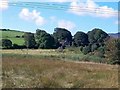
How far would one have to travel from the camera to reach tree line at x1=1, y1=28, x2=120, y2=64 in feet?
83.0

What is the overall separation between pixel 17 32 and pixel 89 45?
9.56 metres

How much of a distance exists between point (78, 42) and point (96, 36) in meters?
2.22

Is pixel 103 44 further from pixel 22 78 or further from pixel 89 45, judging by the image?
pixel 22 78

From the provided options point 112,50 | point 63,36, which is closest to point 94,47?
point 112,50

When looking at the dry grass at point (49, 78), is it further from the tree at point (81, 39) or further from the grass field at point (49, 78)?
the tree at point (81, 39)

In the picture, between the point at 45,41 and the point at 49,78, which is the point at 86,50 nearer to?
the point at 45,41

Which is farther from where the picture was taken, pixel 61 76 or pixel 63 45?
pixel 63 45

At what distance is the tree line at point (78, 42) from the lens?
83.0 feet

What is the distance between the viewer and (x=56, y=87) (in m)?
8.68

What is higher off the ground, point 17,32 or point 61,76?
point 17,32

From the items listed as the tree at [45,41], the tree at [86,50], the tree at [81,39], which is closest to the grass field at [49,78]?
the tree at [45,41]

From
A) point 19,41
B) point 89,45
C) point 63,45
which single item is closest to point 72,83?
point 19,41

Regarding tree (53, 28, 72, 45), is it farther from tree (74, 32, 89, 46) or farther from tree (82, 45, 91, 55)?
tree (82, 45, 91, 55)

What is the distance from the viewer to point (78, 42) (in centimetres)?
3328
